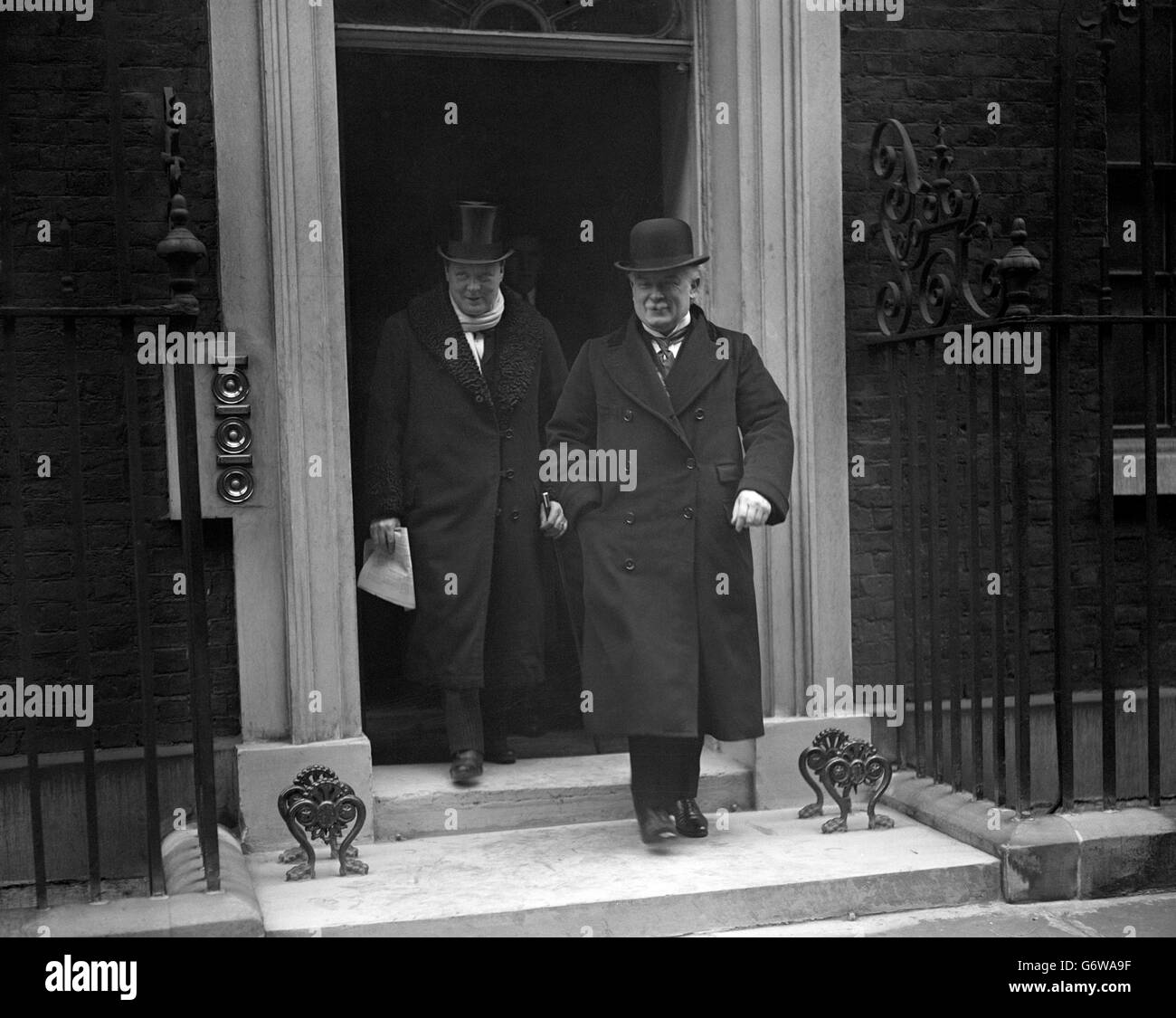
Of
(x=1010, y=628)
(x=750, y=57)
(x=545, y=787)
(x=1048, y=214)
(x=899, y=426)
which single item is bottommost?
(x=545, y=787)

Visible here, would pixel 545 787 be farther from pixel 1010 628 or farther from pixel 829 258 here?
pixel 829 258

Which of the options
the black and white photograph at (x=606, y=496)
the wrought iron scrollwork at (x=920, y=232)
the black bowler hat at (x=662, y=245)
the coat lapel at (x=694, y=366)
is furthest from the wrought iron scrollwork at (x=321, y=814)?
the wrought iron scrollwork at (x=920, y=232)

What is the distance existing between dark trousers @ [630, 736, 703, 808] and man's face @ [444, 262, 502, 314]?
79.0 inches

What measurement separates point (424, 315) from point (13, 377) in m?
2.03

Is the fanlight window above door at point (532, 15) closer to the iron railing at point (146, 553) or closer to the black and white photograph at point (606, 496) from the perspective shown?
the black and white photograph at point (606, 496)

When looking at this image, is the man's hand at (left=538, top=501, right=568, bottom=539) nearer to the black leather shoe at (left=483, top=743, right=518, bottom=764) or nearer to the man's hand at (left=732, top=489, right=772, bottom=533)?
the man's hand at (left=732, top=489, right=772, bottom=533)

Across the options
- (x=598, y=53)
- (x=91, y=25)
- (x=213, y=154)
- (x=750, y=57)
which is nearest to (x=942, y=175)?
(x=750, y=57)

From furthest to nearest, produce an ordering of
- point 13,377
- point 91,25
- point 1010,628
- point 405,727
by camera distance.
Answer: point 405,727
point 1010,628
point 91,25
point 13,377

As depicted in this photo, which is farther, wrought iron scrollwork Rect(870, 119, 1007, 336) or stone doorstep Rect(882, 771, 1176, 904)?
wrought iron scrollwork Rect(870, 119, 1007, 336)

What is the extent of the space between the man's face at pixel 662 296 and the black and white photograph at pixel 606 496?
0.02 metres

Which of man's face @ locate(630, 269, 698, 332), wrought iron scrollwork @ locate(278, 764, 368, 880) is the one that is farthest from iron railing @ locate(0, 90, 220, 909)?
man's face @ locate(630, 269, 698, 332)

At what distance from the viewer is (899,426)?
568cm

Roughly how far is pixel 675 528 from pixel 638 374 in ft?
1.99

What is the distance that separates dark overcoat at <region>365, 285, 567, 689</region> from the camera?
570 centimetres
